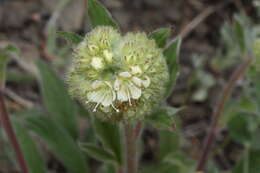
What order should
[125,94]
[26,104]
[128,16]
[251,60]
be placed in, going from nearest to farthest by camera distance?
[125,94], [251,60], [26,104], [128,16]

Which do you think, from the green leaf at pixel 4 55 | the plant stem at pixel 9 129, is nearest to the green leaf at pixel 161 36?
the green leaf at pixel 4 55

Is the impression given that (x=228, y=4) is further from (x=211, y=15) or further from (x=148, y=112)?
(x=148, y=112)

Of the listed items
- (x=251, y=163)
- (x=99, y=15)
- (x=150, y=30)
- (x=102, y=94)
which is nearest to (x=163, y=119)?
(x=102, y=94)

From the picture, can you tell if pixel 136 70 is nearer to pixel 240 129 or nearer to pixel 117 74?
pixel 117 74

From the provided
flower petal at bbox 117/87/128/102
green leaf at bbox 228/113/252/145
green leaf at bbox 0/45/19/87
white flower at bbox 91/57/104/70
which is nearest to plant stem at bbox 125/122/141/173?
flower petal at bbox 117/87/128/102

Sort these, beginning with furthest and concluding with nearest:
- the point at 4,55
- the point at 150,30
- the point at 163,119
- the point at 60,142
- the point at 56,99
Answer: the point at 150,30 → the point at 56,99 → the point at 60,142 → the point at 4,55 → the point at 163,119

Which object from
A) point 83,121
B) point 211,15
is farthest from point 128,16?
point 83,121
